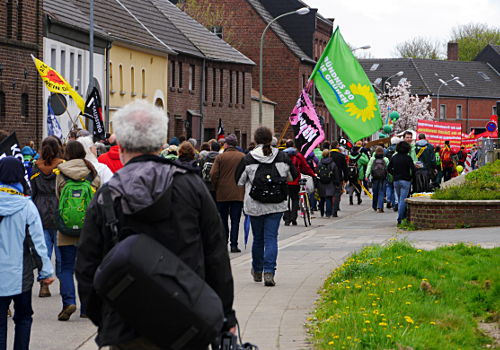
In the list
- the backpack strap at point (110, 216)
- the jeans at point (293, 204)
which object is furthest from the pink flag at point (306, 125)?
the backpack strap at point (110, 216)

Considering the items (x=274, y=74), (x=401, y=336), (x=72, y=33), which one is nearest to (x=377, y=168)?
(x=72, y=33)

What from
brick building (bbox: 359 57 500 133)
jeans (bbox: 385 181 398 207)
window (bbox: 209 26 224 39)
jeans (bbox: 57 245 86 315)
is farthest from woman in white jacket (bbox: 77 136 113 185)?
brick building (bbox: 359 57 500 133)

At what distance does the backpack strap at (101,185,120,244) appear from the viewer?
492cm

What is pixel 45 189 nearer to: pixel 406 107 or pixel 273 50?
pixel 273 50

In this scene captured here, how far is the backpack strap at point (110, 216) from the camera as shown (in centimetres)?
492

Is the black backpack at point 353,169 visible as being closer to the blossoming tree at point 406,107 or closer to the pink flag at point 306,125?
the pink flag at point 306,125

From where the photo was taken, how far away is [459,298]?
10547mm

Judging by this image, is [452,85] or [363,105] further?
[452,85]

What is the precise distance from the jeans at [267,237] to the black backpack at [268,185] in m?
0.23

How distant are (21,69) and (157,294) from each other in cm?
3201

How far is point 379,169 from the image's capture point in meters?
28.5

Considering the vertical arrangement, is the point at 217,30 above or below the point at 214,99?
above

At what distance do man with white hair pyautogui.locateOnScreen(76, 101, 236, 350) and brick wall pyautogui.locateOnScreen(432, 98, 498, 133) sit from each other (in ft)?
385

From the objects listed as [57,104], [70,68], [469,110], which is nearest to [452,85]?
[469,110]
